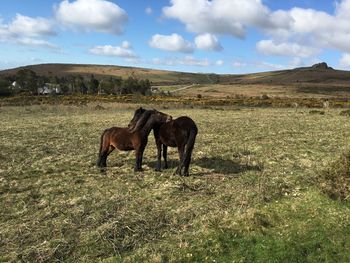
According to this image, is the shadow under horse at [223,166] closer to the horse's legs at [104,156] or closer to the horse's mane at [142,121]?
the horse's mane at [142,121]

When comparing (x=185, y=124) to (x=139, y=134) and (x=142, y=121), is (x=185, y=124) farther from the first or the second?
(x=139, y=134)

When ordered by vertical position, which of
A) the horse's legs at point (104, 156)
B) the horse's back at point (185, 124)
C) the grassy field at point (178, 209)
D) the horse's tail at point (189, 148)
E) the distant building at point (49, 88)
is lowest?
the distant building at point (49, 88)

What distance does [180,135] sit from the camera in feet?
43.9

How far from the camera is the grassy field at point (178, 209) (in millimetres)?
7820

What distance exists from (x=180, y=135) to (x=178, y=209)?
392 cm

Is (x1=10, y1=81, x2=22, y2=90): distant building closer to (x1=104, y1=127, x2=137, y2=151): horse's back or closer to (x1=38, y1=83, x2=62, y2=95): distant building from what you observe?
(x1=38, y1=83, x2=62, y2=95): distant building

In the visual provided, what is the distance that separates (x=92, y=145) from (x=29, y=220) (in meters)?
10.1

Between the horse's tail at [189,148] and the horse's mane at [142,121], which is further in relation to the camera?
the horse's mane at [142,121]

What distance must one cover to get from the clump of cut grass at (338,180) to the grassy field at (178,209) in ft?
0.10

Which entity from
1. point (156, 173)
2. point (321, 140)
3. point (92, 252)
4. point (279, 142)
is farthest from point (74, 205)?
point (321, 140)

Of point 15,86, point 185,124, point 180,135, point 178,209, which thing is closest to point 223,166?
point 180,135

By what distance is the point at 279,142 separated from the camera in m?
19.6

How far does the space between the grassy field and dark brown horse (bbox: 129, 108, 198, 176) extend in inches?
21.5

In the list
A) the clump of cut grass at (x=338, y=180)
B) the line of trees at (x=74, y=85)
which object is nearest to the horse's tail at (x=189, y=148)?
the clump of cut grass at (x=338, y=180)
